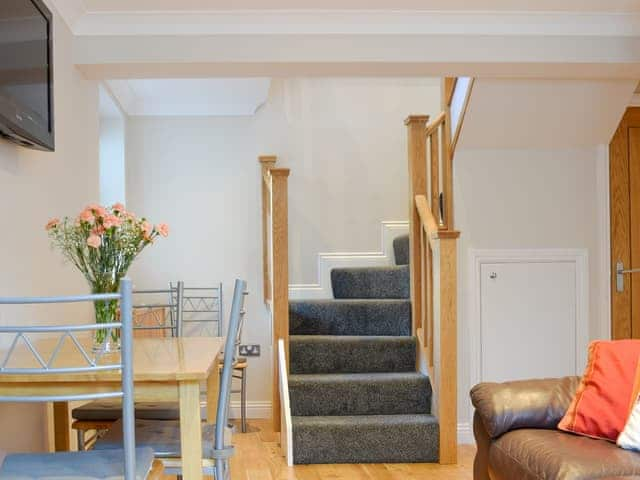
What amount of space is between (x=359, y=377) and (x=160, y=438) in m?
2.54

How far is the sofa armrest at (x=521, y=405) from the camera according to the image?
3.15 m

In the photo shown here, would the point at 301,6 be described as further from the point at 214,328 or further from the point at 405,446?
the point at 214,328

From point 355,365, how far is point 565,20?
7.99 ft

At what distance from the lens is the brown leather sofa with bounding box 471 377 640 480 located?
2670 millimetres

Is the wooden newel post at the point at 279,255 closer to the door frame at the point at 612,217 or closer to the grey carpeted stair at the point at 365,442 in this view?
the grey carpeted stair at the point at 365,442

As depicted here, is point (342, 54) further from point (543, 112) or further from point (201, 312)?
point (201, 312)

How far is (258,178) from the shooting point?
6.32m

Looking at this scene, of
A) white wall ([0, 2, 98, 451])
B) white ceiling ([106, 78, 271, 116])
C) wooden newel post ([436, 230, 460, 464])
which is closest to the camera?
white wall ([0, 2, 98, 451])

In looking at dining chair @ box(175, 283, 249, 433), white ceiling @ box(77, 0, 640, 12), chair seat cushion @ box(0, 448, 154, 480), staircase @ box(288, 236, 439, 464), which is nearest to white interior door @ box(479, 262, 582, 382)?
staircase @ box(288, 236, 439, 464)

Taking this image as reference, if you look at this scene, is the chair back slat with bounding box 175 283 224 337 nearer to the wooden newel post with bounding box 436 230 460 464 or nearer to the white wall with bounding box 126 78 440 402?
the white wall with bounding box 126 78 440 402

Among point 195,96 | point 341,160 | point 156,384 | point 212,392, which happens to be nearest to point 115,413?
point 212,392

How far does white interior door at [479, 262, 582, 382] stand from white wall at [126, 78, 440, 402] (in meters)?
1.65

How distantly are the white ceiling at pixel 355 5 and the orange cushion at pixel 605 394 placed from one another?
157 cm

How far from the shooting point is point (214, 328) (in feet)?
20.5
